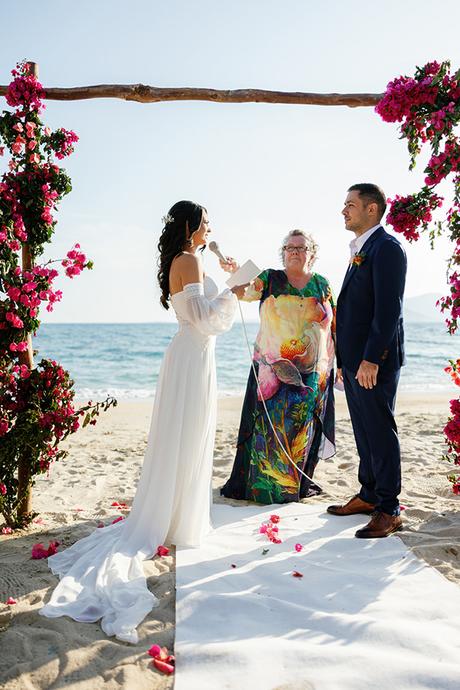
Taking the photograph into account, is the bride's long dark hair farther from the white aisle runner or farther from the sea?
the sea

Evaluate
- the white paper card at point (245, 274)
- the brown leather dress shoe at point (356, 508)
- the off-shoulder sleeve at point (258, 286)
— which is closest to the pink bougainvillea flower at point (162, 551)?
the brown leather dress shoe at point (356, 508)

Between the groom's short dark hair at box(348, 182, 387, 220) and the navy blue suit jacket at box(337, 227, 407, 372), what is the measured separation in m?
0.21

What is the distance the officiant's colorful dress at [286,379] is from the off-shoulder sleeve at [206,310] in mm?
1034

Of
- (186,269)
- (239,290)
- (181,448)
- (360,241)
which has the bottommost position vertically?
(181,448)

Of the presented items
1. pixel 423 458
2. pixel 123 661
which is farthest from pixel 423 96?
pixel 423 458

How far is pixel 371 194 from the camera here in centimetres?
448

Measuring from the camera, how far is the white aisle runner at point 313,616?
8.30 ft

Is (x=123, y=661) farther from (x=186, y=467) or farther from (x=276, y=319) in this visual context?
(x=276, y=319)

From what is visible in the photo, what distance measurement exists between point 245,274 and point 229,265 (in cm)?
17

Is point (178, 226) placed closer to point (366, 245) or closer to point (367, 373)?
point (366, 245)

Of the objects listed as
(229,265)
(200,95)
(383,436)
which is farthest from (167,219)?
(383,436)

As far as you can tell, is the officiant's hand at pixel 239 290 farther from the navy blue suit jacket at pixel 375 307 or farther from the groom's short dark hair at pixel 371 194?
the groom's short dark hair at pixel 371 194

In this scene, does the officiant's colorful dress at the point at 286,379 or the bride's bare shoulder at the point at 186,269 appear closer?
the bride's bare shoulder at the point at 186,269

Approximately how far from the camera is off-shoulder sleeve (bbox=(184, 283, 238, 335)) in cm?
409
